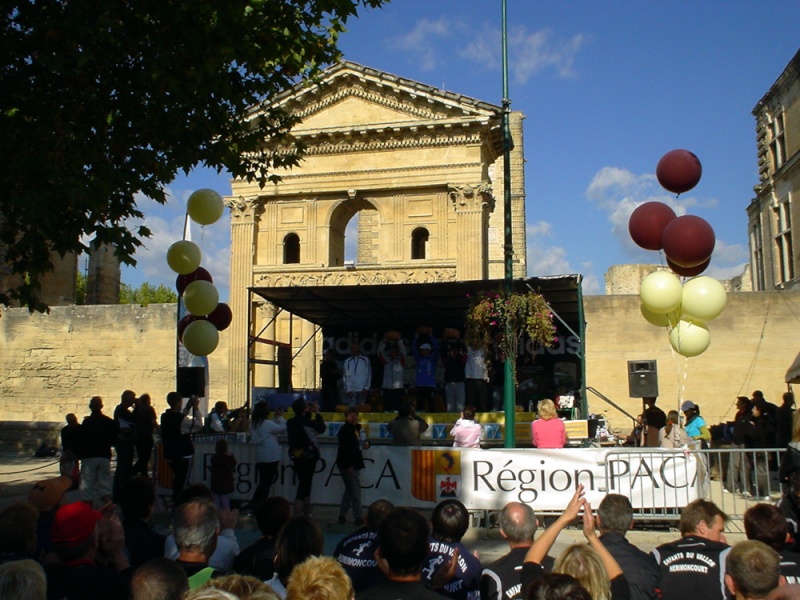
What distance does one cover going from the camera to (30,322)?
3023cm

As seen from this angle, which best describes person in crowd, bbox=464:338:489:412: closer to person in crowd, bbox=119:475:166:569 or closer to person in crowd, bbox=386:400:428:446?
person in crowd, bbox=386:400:428:446

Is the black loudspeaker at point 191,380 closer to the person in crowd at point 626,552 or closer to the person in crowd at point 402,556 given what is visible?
the person in crowd at point 626,552

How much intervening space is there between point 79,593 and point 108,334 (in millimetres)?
27748

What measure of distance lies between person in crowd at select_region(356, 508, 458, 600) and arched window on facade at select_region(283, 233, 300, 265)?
86.5 ft

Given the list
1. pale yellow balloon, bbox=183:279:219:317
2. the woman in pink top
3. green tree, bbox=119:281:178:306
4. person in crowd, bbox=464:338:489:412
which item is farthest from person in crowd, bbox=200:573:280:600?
green tree, bbox=119:281:178:306

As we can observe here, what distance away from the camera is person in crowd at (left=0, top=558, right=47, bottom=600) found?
296cm

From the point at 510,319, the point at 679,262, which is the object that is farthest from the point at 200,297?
the point at 679,262

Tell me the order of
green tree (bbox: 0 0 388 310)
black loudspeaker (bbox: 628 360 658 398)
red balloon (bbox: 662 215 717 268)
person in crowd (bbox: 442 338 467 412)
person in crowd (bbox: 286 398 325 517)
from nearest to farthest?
green tree (bbox: 0 0 388 310)
red balloon (bbox: 662 215 717 268)
person in crowd (bbox: 286 398 325 517)
person in crowd (bbox: 442 338 467 412)
black loudspeaker (bbox: 628 360 658 398)

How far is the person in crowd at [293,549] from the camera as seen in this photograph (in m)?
3.93

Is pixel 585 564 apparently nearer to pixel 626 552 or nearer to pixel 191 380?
pixel 626 552

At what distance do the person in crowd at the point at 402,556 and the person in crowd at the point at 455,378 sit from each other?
1348cm

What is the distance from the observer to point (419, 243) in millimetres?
29953

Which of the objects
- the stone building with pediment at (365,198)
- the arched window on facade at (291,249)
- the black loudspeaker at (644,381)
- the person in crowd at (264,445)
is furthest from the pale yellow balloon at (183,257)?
the arched window on facade at (291,249)

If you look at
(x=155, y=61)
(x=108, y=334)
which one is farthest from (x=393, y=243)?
(x=155, y=61)
